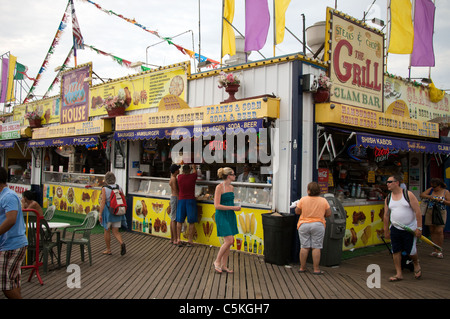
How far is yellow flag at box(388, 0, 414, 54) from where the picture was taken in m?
9.16

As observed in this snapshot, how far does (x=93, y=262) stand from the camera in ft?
22.7

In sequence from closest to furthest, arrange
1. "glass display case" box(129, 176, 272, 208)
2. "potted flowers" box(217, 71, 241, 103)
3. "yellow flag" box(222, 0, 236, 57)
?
1. "glass display case" box(129, 176, 272, 208)
2. "potted flowers" box(217, 71, 241, 103)
3. "yellow flag" box(222, 0, 236, 57)

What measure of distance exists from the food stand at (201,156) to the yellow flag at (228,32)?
5.68ft

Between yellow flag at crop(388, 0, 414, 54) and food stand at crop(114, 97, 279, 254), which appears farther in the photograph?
yellow flag at crop(388, 0, 414, 54)

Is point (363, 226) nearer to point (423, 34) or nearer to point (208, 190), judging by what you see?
point (208, 190)

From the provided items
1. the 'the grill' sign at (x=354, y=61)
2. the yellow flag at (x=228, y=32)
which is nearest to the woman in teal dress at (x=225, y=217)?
the 'the grill' sign at (x=354, y=61)

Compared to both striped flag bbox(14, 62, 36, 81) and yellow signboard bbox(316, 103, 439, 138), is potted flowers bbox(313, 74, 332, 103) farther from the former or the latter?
→ striped flag bbox(14, 62, 36, 81)

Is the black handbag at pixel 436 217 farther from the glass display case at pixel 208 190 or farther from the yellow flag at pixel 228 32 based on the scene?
the yellow flag at pixel 228 32

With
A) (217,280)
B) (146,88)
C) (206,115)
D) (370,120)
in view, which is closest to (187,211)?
(206,115)

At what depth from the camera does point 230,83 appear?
26.2ft

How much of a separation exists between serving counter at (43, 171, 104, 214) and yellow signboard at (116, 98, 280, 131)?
115 inches

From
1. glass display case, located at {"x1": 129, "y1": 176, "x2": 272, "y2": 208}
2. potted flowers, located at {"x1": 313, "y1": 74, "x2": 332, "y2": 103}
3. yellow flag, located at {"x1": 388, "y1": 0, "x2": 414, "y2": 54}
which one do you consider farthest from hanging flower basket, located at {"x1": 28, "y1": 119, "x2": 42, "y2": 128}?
yellow flag, located at {"x1": 388, "y1": 0, "x2": 414, "y2": 54}

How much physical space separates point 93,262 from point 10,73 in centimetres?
1416
